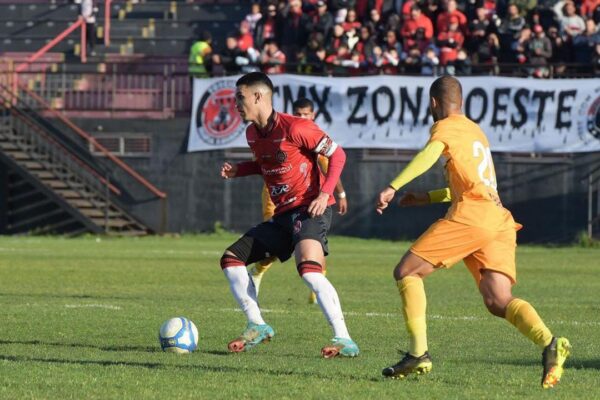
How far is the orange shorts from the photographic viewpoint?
900cm

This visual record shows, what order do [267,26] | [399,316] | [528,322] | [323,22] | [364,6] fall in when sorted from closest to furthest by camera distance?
[528,322] → [399,316] → [323,22] → [364,6] → [267,26]

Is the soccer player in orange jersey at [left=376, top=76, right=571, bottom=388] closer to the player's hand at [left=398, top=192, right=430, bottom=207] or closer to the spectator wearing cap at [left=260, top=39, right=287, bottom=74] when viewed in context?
the player's hand at [left=398, top=192, right=430, bottom=207]

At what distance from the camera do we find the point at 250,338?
10.9 meters

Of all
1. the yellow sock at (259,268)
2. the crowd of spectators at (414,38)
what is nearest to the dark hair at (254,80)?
the yellow sock at (259,268)

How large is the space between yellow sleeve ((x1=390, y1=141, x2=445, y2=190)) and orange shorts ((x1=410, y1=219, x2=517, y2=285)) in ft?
1.34

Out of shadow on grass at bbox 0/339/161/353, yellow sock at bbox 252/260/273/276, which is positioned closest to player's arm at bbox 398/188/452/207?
shadow on grass at bbox 0/339/161/353

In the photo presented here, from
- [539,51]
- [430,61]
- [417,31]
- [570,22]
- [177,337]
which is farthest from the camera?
[417,31]

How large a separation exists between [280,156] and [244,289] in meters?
1.08

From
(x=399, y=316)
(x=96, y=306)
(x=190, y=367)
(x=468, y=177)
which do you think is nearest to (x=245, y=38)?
(x=96, y=306)

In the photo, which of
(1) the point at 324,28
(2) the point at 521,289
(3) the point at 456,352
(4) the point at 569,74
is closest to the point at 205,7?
(1) the point at 324,28

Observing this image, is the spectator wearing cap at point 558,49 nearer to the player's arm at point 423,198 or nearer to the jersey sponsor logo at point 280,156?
the jersey sponsor logo at point 280,156

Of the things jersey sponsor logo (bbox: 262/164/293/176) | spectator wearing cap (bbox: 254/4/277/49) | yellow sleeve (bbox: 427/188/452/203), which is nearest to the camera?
yellow sleeve (bbox: 427/188/452/203)

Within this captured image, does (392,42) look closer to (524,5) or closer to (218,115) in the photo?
(524,5)

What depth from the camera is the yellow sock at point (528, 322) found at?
874 cm
